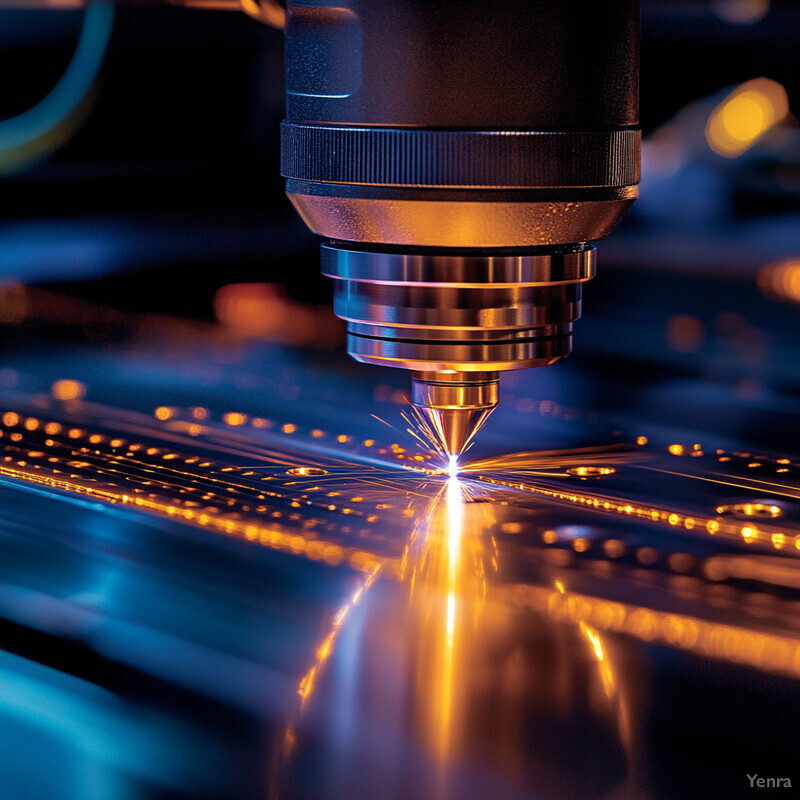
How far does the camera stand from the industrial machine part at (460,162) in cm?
53

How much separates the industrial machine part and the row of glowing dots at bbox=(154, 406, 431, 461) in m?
0.18

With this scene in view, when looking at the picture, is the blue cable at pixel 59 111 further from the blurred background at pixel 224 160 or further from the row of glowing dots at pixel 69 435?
the row of glowing dots at pixel 69 435

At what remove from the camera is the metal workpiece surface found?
426 mm

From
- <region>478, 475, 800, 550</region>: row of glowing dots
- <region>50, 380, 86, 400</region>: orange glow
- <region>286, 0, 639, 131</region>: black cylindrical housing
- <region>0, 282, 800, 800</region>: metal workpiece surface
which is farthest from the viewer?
<region>50, 380, 86, 400</region>: orange glow

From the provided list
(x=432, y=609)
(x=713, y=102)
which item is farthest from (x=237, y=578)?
(x=713, y=102)

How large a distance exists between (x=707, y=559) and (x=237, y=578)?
23cm

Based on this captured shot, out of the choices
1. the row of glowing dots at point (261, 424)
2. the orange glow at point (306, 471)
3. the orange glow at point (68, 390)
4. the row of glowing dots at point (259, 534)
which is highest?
the orange glow at point (68, 390)

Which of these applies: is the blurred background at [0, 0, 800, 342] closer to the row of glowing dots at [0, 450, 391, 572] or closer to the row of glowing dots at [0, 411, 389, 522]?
the row of glowing dots at [0, 411, 389, 522]

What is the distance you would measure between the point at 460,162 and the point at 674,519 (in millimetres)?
243

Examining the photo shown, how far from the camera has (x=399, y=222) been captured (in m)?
0.55

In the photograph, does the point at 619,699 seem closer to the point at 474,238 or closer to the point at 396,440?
the point at 474,238

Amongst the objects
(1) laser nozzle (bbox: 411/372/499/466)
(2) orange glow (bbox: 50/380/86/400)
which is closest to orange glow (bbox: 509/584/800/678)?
(1) laser nozzle (bbox: 411/372/499/466)

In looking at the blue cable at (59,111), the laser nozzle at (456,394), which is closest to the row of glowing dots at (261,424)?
the laser nozzle at (456,394)

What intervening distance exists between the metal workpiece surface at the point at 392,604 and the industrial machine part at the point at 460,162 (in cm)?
11
